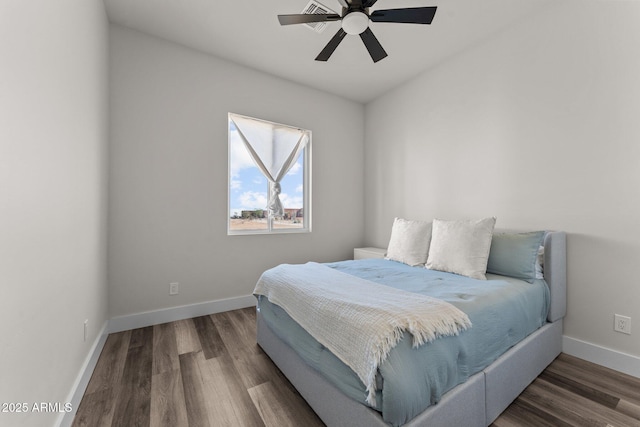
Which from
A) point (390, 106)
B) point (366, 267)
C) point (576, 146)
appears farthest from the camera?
point (390, 106)

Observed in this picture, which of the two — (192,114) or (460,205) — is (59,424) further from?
(460,205)

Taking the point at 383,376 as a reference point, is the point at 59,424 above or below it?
below

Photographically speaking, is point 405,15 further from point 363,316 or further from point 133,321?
point 133,321

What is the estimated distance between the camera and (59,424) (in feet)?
4.25

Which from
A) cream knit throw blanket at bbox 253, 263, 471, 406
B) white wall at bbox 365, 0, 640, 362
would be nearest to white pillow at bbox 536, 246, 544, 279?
white wall at bbox 365, 0, 640, 362

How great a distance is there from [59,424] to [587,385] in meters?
3.06

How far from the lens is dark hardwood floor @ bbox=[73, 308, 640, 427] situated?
1.49 metres

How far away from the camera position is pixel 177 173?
2850mm

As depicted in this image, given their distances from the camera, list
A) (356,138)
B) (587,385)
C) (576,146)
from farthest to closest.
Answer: (356,138) → (576,146) → (587,385)

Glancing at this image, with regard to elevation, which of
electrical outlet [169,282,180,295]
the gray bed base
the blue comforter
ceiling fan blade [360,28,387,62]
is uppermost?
ceiling fan blade [360,28,387,62]

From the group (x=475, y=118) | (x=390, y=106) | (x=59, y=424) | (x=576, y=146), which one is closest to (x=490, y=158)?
(x=475, y=118)

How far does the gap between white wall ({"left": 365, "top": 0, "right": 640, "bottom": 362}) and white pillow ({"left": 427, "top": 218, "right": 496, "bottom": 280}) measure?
18.9 inches

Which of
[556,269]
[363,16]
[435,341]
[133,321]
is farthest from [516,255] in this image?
[133,321]

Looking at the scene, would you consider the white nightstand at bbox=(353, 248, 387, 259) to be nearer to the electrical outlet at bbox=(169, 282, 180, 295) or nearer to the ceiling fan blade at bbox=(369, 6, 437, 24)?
the electrical outlet at bbox=(169, 282, 180, 295)
